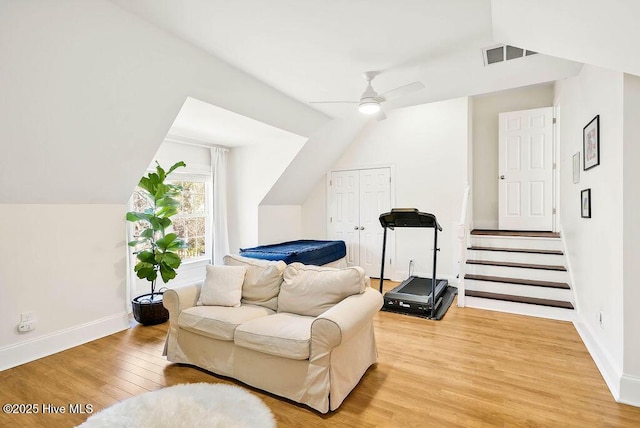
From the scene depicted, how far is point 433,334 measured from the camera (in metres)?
3.37

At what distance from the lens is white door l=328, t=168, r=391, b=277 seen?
5.95 meters

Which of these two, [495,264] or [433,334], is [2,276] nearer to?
[433,334]

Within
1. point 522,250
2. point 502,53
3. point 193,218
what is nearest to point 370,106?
point 502,53

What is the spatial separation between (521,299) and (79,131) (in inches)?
202

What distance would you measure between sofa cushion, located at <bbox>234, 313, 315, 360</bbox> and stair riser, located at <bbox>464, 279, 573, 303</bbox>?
2943 millimetres

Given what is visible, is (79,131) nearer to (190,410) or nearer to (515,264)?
(190,410)

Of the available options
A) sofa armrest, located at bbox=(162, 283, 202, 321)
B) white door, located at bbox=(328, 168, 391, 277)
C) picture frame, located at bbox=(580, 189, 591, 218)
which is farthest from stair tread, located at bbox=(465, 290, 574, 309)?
sofa armrest, located at bbox=(162, 283, 202, 321)

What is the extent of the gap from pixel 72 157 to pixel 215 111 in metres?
1.49

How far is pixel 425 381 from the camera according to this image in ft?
8.01

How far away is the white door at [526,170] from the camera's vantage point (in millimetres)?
5055

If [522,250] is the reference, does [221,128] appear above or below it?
above

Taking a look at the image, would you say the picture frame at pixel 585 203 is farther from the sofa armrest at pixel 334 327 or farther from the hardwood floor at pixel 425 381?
the sofa armrest at pixel 334 327

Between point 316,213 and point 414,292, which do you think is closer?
point 414,292

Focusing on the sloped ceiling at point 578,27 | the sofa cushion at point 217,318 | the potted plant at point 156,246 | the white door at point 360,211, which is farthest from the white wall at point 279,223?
the sloped ceiling at point 578,27
